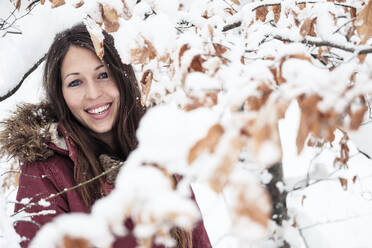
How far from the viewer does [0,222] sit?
0.88m

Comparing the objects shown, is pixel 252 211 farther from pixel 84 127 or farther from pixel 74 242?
pixel 84 127

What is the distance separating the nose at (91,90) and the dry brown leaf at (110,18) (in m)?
0.66

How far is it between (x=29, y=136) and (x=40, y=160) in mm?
148

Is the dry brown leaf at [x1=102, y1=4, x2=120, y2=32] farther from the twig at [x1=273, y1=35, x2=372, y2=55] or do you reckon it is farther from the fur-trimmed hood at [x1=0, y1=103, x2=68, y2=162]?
the fur-trimmed hood at [x1=0, y1=103, x2=68, y2=162]

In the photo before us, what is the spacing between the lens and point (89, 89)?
1.69 metres

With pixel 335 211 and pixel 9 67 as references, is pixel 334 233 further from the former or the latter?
pixel 9 67

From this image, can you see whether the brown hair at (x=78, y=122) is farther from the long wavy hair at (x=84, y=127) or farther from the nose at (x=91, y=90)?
the nose at (x=91, y=90)

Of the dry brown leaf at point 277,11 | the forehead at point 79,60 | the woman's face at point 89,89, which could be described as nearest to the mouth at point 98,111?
the woman's face at point 89,89

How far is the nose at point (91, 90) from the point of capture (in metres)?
1.69

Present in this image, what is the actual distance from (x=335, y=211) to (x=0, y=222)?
342 cm

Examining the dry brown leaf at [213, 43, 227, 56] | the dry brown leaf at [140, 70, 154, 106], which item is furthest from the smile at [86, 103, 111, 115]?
the dry brown leaf at [213, 43, 227, 56]

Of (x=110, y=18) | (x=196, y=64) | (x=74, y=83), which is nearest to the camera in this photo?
(x=196, y=64)

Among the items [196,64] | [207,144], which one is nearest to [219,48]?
[196,64]

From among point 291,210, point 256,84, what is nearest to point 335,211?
point 291,210
